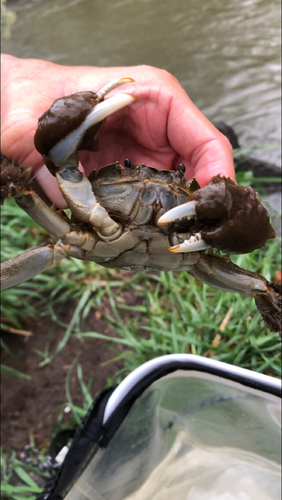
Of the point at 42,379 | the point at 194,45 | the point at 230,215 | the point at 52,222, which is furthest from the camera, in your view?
the point at 194,45

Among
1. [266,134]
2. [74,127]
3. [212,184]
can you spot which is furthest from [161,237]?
[266,134]

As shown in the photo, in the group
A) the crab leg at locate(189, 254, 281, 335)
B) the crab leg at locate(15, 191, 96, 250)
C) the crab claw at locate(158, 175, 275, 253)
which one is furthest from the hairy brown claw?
the crab leg at locate(15, 191, 96, 250)

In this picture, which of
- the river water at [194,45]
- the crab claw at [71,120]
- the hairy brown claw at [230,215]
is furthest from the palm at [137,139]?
the river water at [194,45]

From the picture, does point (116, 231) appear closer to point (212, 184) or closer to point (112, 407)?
point (212, 184)

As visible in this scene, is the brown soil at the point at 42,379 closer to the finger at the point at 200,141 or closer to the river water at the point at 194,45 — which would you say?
the finger at the point at 200,141

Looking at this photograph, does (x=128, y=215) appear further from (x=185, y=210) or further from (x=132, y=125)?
(x=132, y=125)

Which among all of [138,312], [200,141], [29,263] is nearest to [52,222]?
[29,263]

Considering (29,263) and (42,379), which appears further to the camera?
(42,379)

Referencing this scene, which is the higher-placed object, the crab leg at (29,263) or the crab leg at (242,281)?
the crab leg at (29,263)
